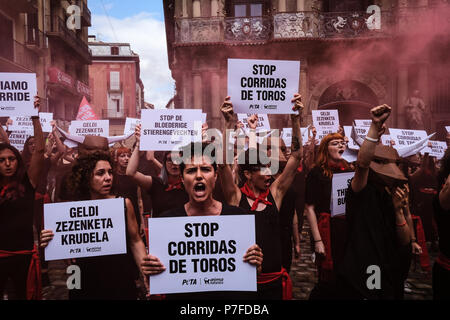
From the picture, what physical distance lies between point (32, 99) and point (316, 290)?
3.49 metres

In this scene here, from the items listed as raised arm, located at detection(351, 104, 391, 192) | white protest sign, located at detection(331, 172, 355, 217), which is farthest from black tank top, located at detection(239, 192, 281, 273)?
white protest sign, located at detection(331, 172, 355, 217)

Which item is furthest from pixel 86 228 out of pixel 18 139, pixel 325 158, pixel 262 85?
pixel 18 139

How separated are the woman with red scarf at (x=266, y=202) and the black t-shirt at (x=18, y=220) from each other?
1.65 m

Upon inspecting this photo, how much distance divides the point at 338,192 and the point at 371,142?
108 centimetres

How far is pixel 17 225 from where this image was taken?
3.08 m

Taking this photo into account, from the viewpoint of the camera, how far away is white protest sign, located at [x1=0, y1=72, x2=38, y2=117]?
4.05m

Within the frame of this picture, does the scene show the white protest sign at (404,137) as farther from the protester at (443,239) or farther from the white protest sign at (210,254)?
the white protest sign at (210,254)

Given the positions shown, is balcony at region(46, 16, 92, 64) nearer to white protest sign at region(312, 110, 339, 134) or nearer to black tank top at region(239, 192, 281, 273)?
white protest sign at region(312, 110, 339, 134)

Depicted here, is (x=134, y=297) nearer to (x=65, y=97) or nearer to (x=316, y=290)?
(x=316, y=290)

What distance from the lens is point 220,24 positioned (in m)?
14.1

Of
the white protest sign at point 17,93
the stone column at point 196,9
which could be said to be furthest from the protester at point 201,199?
the stone column at point 196,9

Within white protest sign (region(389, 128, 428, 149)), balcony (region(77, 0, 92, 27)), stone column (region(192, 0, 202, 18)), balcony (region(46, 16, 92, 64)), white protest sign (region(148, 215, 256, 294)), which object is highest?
balcony (region(77, 0, 92, 27))

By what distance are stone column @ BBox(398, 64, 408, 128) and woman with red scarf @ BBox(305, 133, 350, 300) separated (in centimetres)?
1051

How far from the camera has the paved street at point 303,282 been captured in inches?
173
